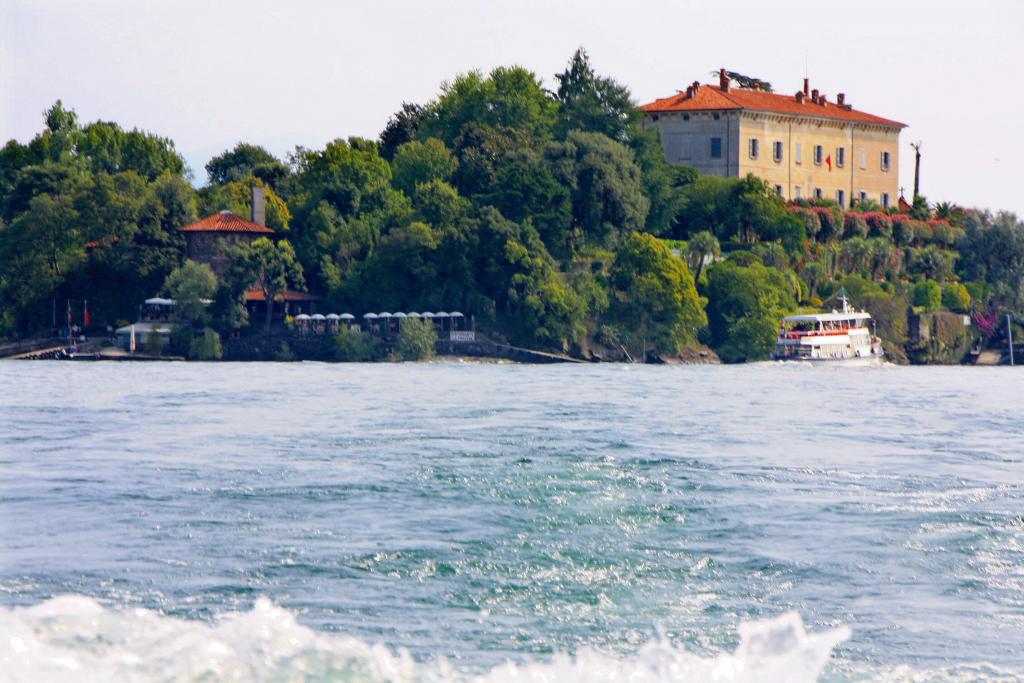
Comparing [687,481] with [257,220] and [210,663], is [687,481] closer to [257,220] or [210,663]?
[210,663]

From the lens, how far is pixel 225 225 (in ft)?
255

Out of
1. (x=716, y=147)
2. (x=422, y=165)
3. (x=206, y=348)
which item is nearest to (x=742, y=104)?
(x=716, y=147)

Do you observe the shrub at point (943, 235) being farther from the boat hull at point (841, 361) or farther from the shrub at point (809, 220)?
the boat hull at point (841, 361)

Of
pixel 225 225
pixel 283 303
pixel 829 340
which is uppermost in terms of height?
pixel 225 225

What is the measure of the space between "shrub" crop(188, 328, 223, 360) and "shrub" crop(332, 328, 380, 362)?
500 centimetres

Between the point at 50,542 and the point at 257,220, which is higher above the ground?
the point at 257,220

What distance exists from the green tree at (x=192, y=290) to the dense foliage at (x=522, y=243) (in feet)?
0.32

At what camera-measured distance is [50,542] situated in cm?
1491

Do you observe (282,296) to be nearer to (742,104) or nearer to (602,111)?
(602,111)

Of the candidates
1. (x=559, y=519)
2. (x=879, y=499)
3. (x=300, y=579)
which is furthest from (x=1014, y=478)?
(x=300, y=579)

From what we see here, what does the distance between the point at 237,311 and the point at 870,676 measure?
2521 inches

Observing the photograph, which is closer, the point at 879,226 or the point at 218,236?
the point at 218,236

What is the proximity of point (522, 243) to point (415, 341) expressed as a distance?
7147 mm

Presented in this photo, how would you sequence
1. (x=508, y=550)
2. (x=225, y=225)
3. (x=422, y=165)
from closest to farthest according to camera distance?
(x=508, y=550) → (x=225, y=225) → (x=422, y=165)
